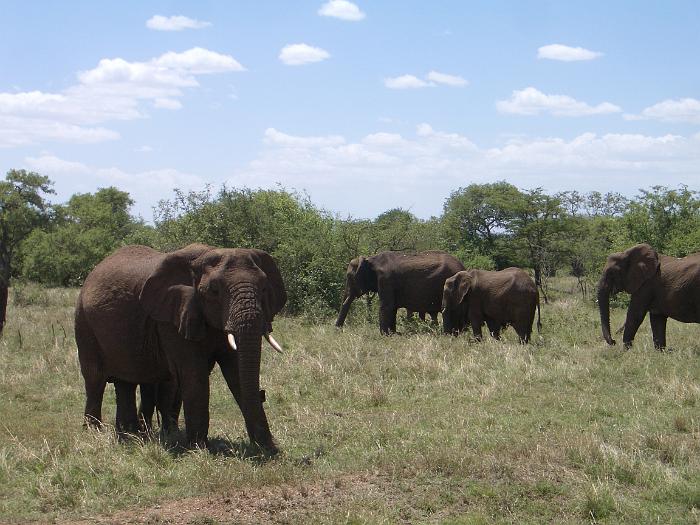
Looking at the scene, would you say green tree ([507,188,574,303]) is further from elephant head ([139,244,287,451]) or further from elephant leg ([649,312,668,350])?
elephant head ([139,244,287,451])

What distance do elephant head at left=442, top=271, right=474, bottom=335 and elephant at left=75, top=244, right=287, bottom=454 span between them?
9.18 metres

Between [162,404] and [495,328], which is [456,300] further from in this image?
[162,404]

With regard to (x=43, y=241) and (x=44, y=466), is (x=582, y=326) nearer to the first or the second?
(x=44, y=466)

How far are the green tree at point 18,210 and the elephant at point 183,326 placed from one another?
33.9 m

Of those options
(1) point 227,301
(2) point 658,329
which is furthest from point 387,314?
(1) point 227,301

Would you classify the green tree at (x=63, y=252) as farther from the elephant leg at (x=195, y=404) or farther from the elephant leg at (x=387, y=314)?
the elephant leg at (x=195, y=404)

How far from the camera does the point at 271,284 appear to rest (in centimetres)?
935

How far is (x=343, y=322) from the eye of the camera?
71.6 feet

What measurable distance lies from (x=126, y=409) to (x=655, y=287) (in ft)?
36.3

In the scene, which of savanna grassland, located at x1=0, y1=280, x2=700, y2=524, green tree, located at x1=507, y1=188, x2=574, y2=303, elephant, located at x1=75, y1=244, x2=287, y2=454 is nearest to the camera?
savanna grassland, located at x1=0, y1=280, x2=700, y2=524

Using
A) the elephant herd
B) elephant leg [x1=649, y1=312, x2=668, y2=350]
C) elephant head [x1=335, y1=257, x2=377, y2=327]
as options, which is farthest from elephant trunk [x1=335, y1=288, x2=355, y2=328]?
the elephant herd

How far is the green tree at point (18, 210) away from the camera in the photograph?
140 feet

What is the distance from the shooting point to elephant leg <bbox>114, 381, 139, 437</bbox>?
34.3ft

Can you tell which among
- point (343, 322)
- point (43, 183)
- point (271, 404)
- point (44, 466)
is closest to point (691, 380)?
point (271, 404)
